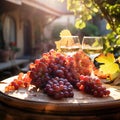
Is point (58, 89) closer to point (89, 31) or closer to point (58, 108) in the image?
point (58, 108)

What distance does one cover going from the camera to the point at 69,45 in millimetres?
2090

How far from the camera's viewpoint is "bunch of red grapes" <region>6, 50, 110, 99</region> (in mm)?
1612

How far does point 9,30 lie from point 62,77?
10.3 meters

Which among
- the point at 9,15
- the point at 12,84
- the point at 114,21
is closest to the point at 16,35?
the point at 9,15

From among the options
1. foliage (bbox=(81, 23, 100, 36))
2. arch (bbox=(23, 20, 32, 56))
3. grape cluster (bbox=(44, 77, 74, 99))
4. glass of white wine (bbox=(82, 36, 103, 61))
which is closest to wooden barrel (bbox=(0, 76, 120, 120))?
grape cluster (bbox=(44, 77, 74, 99))

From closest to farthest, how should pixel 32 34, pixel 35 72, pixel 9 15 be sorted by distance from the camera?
1. pixel 35 72
2. pixel 9 15
3. pixel 32 34

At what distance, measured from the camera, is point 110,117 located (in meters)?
1.50

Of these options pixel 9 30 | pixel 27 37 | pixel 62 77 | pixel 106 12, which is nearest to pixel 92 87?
pixel 62 77

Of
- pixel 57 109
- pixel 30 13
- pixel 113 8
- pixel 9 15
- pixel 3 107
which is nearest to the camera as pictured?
pixel 57 109

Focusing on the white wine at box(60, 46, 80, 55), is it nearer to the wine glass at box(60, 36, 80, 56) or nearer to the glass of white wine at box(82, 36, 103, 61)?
the wine glass at box(60, 36, 80, 56)

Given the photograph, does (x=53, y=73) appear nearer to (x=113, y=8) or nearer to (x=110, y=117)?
(x=110, y=117)

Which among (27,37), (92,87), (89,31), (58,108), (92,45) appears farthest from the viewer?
(89,31)

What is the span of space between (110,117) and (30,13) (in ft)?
40.1

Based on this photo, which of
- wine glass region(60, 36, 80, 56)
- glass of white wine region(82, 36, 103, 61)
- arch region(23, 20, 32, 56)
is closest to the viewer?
wine glass region(60, 36, 80, 56)
